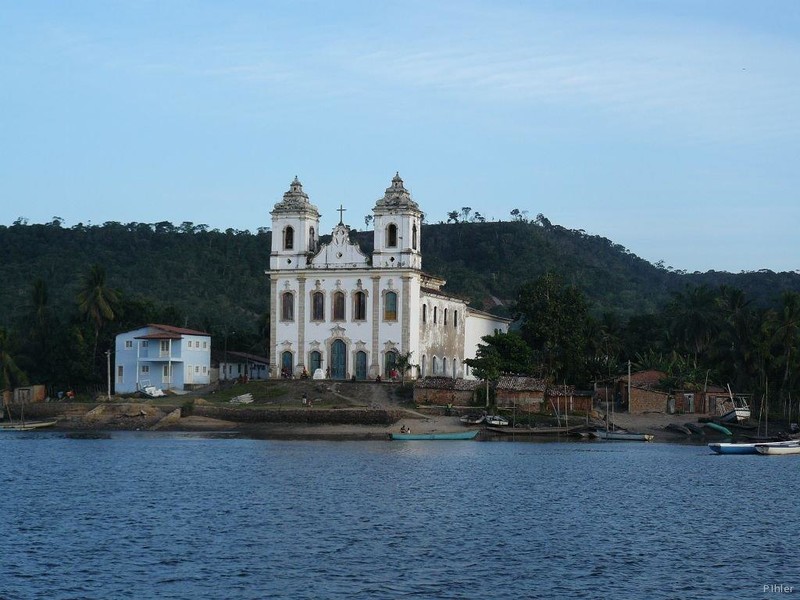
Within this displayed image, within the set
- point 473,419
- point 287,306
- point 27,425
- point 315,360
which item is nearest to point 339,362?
point 315,360

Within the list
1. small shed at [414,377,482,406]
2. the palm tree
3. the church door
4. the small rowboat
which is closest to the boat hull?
the small rowboat

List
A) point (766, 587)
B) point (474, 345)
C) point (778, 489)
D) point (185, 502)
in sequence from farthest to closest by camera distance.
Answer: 1. point (474, 345)
2. point (778, 489)
3. point (185, 502)
4. point (766, 587)

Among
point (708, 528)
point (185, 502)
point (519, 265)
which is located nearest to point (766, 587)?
point (708, 528)

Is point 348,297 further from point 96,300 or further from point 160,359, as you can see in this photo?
point 96,300

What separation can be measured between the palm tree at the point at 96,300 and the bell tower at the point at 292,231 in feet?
47.8

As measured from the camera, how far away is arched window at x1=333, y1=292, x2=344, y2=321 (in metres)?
84.4

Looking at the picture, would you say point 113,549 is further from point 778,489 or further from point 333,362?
point 333,362

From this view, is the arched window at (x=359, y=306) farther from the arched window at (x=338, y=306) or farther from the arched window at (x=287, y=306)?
the arched window at (x=287, y=306)

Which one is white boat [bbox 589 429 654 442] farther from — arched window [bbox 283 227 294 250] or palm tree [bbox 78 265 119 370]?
palm tree [bbox 78 265 119 370]

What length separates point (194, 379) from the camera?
88.2 m

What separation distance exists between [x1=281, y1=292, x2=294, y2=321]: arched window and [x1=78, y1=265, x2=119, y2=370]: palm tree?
14.8m

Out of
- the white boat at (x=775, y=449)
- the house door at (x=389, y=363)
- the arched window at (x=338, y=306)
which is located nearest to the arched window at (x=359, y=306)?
the arched window at (x=338, y=306)

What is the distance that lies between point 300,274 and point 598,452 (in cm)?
2692

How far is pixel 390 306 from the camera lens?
273ft
